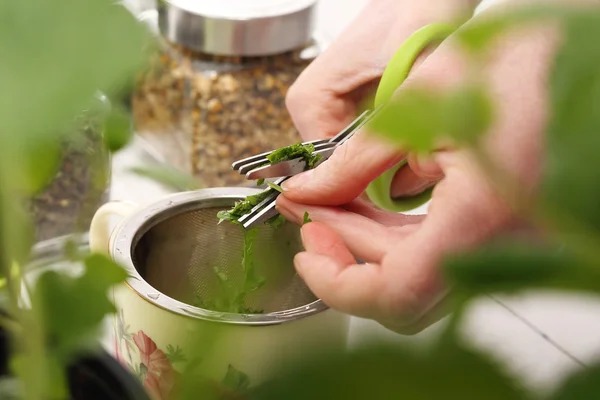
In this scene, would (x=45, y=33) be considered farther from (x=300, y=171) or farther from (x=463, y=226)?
(x=300, y=171)

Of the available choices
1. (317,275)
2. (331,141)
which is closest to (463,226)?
(317,275)

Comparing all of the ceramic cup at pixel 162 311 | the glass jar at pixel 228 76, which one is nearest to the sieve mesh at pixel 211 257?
the ceramic cup at pixel 162 311

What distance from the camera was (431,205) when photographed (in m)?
0.23

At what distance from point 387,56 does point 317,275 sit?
0.20 metres

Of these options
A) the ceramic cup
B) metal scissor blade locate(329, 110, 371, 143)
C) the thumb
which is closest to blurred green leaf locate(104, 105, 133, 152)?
the ceramic cup

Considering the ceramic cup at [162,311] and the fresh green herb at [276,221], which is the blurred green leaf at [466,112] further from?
the fresh green herb at [276,221]

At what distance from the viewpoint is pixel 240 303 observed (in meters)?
0.33

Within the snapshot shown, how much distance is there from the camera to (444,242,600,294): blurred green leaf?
70mm

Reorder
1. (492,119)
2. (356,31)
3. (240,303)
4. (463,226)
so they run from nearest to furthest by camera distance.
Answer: (492,119) < (463,226) < (240,303) < (356,31)

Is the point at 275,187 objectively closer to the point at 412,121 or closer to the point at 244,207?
the point at 244,207

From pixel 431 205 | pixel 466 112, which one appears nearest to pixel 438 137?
pixel 466 112

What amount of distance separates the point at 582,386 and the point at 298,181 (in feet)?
0.84

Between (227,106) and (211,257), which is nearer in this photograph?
(211,257)

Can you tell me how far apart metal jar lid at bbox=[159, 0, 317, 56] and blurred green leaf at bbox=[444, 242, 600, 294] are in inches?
21.8
